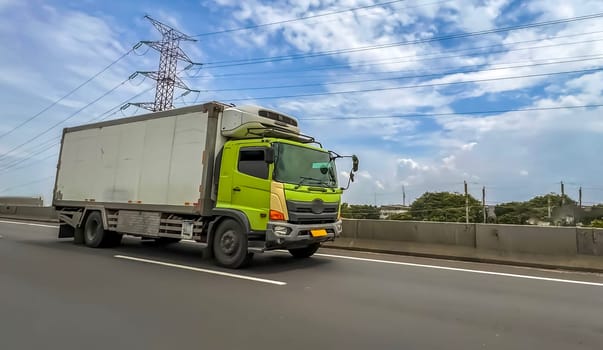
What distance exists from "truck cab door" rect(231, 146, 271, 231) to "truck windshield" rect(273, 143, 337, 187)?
0.29 metres

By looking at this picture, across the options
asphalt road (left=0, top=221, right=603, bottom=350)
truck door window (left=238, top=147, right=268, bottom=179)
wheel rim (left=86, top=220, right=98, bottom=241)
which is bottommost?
asphalt road (left=0, top=221, right=603, bottom=350)

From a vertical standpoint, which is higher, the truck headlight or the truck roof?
the truck roof

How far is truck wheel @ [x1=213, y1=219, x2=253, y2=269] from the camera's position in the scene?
8.16 m

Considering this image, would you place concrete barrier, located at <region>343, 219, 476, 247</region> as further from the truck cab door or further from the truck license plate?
the truck cab door

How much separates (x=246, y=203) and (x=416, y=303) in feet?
13.1

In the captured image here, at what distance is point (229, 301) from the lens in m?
5.62

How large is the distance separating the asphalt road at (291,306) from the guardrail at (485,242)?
0.81 meters

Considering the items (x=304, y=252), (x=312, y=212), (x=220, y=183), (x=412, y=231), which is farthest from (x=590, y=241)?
(x=220, y=183)

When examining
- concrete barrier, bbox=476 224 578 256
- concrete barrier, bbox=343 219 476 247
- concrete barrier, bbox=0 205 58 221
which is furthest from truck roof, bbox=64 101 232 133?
concrete barrier, bbox=0 205 58 221

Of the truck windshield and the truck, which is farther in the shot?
the truck windshield

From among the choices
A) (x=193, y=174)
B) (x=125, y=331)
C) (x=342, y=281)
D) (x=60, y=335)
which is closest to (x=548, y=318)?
(x=342, y=281)

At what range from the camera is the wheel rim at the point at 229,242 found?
8.31 meters

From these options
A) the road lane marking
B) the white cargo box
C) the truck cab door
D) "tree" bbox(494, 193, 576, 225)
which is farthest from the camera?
"tree" bbox(494, 193, 576, 225)

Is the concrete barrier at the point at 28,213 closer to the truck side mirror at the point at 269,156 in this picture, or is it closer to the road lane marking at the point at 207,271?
the road lane marking at the point at 207,271
